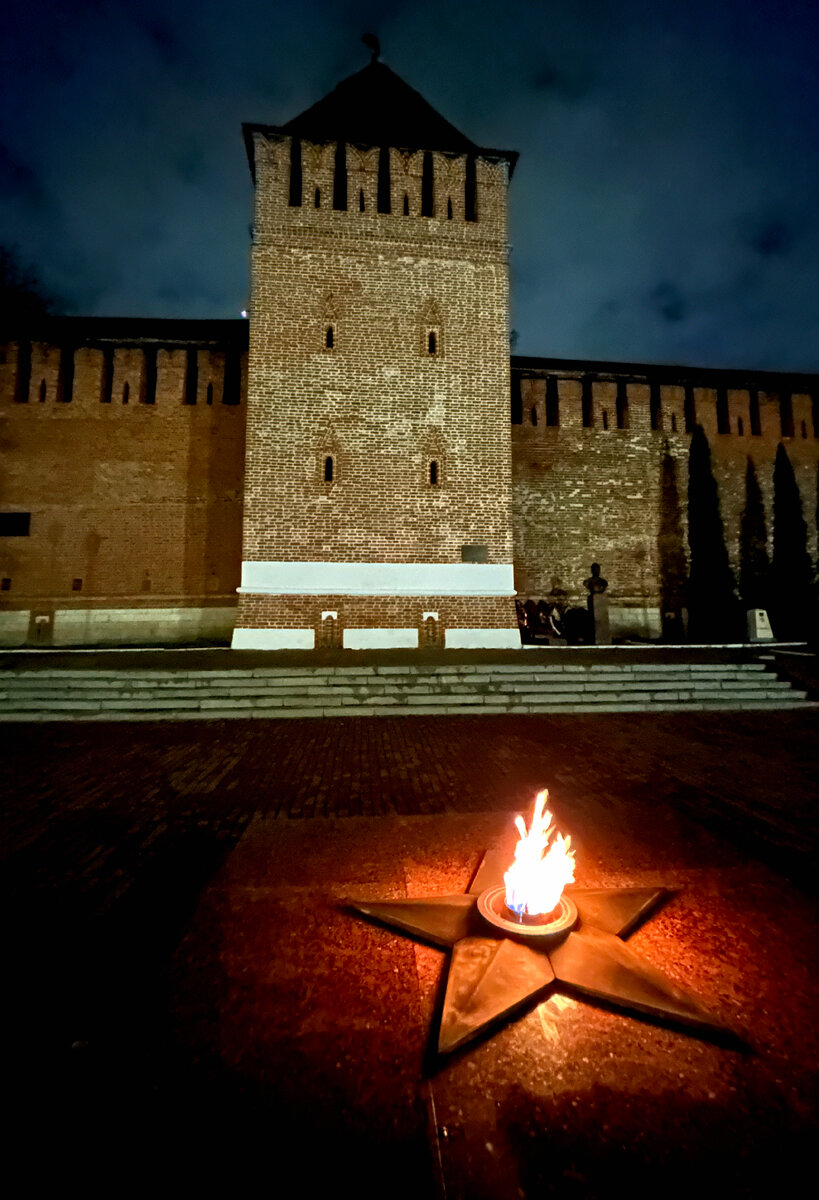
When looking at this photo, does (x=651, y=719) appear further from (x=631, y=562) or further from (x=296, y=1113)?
(x=631, y=562)

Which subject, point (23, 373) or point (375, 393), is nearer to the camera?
point (375, 393)

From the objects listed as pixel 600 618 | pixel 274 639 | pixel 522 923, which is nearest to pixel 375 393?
pixel 274 639

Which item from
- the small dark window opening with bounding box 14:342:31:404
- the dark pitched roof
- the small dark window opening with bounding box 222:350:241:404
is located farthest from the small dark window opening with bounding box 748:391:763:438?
the small dark window opening with bounding box 14:342:31:404

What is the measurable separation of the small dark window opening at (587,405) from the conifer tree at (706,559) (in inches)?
143

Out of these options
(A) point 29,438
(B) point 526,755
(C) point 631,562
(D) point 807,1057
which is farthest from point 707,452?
(A) point 29,438

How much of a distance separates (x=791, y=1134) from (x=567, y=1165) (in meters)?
0.63

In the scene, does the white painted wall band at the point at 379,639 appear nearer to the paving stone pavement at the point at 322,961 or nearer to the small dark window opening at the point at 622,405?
the paving stone pavement at the point at 322,961

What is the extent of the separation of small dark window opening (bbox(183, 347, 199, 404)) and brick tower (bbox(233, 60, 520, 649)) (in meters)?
4.96

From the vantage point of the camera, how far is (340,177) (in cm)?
1238

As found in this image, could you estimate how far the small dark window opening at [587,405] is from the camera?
1738 centimetres

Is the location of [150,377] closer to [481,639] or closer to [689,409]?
[481,639]

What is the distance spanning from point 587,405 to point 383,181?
8.87 meters

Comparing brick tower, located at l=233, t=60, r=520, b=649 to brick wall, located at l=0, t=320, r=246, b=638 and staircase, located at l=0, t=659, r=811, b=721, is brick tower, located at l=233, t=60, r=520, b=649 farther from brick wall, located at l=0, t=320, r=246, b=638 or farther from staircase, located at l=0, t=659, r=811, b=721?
brick wall, located at l=0, t=320, r=246, b=638

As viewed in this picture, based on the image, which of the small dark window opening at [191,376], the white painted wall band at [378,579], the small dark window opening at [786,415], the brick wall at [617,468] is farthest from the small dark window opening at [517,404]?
the small dark window opening at [191,376]
